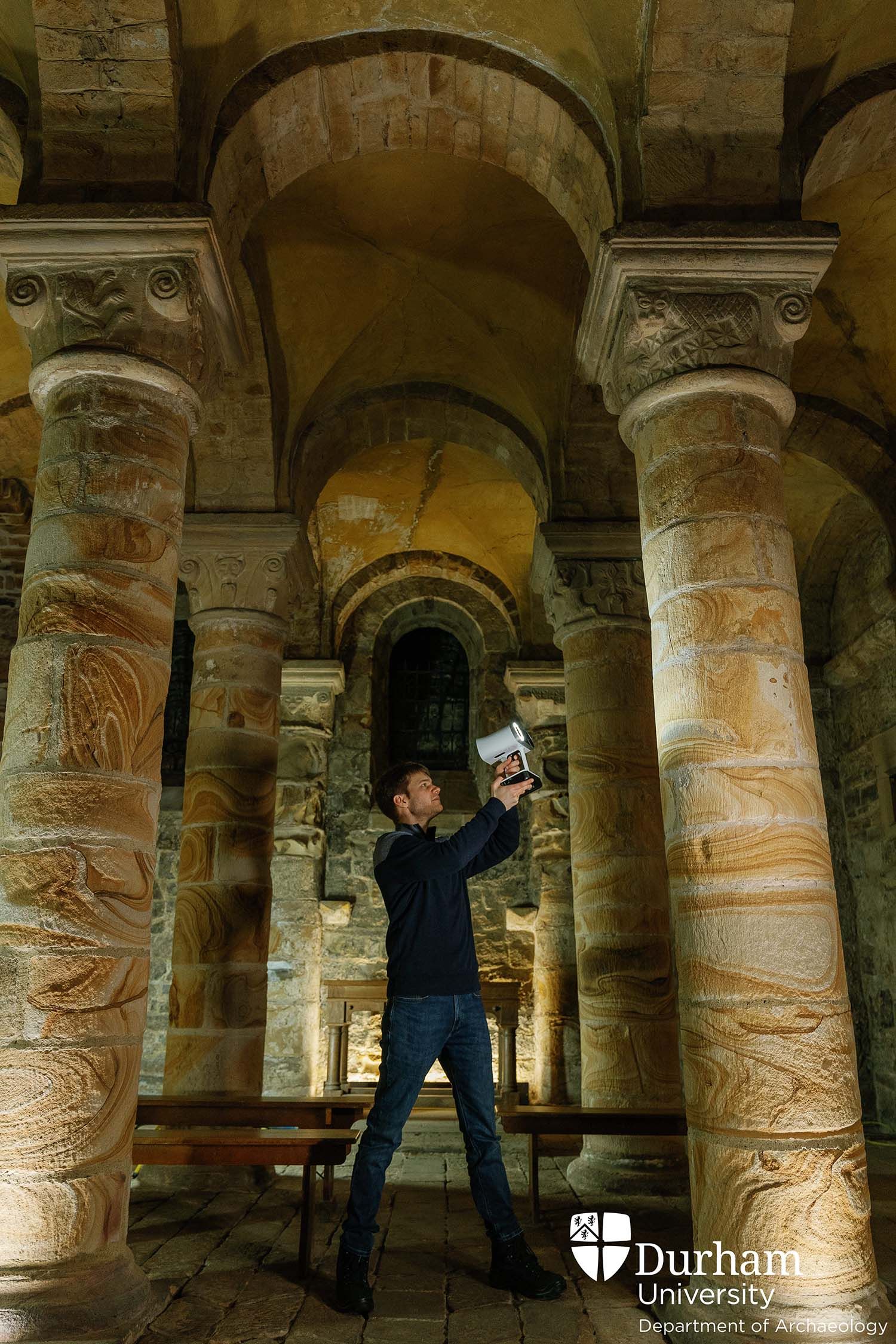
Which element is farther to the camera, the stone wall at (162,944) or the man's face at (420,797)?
the stone wall at (162,944)

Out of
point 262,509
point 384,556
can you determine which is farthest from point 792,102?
point 384,556

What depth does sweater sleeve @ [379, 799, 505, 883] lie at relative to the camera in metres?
3.20

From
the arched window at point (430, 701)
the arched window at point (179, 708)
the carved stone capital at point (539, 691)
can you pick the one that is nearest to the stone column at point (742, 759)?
the carved stone capital at point (539, 691)

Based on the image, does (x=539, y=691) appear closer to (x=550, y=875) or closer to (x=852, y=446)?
(x=550, y=875)

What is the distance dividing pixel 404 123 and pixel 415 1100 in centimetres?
439

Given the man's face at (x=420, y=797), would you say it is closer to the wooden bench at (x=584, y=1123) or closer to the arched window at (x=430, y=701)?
the wooden bench at (x=584, y=1123)

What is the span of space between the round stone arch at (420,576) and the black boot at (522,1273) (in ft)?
26.1

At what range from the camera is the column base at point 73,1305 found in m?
2.62

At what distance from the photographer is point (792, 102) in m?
4.33

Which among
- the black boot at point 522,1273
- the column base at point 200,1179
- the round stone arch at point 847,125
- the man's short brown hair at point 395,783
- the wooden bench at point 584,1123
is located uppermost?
the round stone arch at point 847,125

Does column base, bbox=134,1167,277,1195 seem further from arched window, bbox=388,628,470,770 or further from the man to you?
arched window, bbox=388,628,470,770

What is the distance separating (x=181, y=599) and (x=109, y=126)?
24.5 feet

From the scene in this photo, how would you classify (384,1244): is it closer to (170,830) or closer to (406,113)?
(406,113)

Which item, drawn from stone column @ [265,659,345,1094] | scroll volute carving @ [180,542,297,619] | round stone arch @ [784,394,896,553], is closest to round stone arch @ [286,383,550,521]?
scroll volute carving @ [180,542,297,619]
